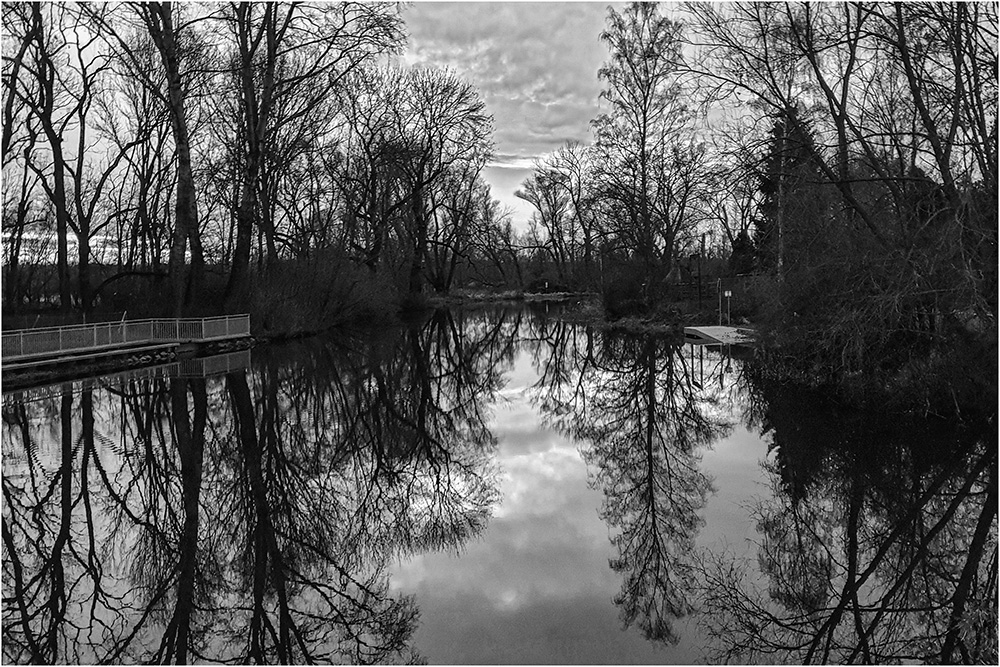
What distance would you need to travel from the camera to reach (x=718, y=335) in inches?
961

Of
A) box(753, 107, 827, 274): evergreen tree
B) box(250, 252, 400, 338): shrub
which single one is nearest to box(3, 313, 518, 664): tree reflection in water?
box(753, 107, 827, 274): evergreen tree

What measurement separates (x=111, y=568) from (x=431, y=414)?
24.0 ft

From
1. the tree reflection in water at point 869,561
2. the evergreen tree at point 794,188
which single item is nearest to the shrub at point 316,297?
the evergreen tree at point 794,188

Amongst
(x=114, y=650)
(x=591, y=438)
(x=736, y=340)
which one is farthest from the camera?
(x=736, y=340)

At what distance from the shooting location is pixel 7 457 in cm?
936

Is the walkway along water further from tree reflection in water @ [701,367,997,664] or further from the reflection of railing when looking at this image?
tree reflection in water @ [701,367,997,664]

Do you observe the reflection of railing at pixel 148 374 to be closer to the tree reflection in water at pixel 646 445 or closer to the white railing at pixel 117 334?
the white railing at pixel 117 334

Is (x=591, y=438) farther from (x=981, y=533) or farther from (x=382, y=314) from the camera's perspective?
(x=382, y=314)

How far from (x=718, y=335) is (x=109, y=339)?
58.8 ft

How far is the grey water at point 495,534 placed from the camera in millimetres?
4828

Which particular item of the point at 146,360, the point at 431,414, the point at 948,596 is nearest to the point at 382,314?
the point at 146,360

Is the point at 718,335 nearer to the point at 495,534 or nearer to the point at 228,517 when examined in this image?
the point at 495,534

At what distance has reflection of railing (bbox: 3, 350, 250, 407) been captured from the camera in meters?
14.4

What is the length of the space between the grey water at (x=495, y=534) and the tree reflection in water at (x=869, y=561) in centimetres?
3
